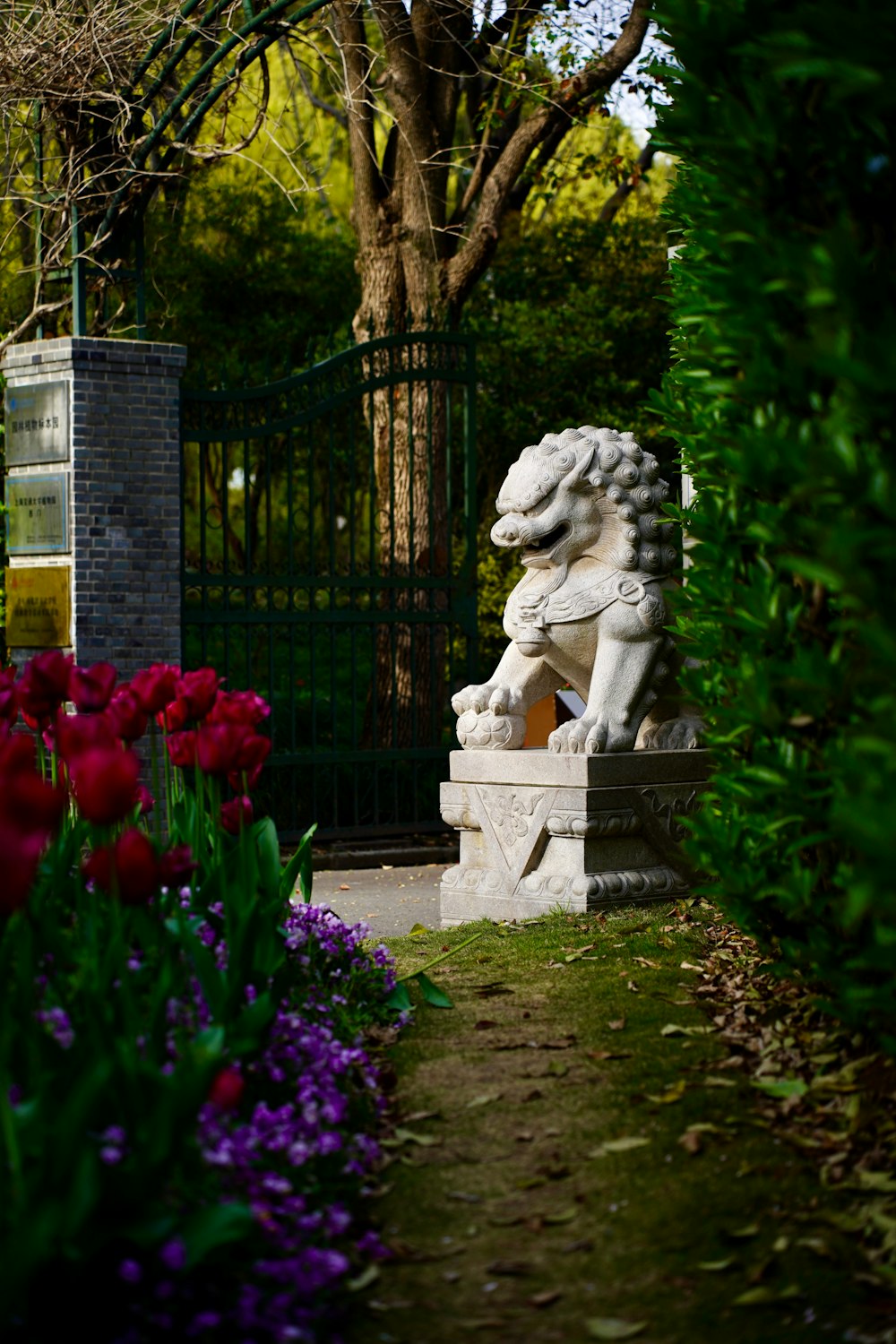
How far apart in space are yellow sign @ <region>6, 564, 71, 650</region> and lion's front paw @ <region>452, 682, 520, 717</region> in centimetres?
299

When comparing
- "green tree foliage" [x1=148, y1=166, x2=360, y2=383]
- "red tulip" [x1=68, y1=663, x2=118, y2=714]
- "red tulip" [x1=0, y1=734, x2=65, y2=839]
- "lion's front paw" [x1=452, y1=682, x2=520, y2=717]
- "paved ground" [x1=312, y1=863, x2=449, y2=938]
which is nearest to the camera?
"red tulip" [x1=0, y1=734, x2=65, y2=839]

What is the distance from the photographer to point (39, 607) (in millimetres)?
9195

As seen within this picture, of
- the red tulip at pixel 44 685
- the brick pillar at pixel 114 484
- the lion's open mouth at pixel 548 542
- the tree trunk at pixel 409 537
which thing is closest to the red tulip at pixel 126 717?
the red tulip at pixel 44 685

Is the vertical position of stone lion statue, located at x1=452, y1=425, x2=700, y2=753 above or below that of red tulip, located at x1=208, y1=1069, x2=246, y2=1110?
above

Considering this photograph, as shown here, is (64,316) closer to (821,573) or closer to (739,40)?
(739,40)

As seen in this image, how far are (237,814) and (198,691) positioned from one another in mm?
414

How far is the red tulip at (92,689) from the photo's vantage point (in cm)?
389

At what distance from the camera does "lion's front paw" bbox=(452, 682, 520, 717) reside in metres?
6.96

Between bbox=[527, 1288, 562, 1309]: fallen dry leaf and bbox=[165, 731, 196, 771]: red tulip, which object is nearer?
bbox=[527, 1288, 562, 1309]: fallen dry leaf

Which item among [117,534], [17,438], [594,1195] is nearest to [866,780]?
[594,1195]

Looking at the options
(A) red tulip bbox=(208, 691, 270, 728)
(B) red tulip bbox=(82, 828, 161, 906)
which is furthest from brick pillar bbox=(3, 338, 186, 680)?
(B) red tulip bbox=(82, 828, 161, 906)

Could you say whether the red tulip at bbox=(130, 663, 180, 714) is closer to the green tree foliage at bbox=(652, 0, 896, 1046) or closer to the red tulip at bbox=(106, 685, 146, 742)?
the red tulip at bbox=(106, 685, 146, 742)

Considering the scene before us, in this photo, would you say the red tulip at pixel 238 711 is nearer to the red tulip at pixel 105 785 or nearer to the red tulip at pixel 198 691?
the red tulip at pixel 198 691

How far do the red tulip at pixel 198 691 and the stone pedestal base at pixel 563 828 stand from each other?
2.51 metres
